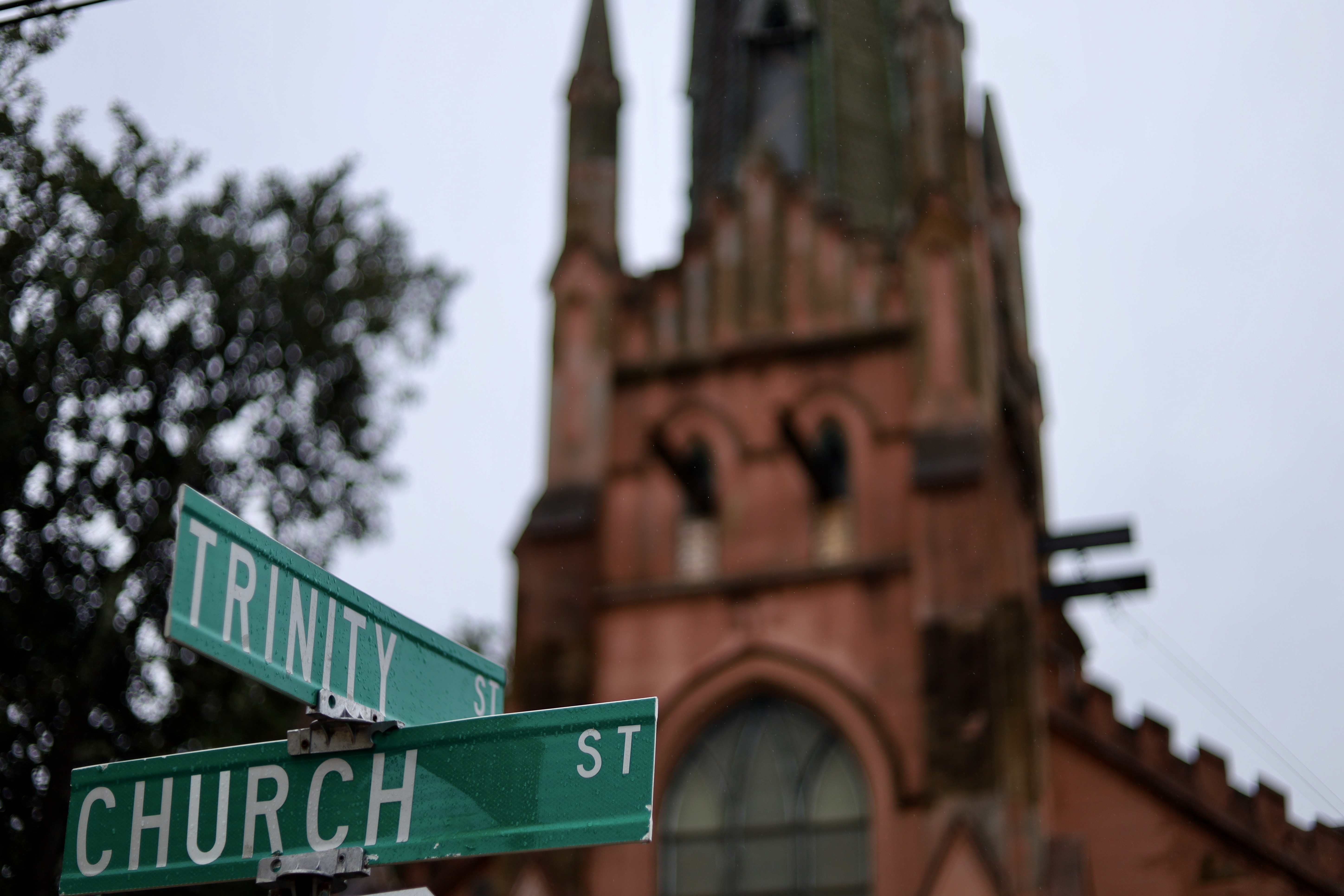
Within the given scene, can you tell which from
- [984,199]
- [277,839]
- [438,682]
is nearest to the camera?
[277,839]

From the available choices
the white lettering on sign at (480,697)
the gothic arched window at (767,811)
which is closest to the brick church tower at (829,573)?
the gothic arched window at (767,811)

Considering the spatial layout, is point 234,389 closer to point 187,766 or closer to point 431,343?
point 431,343

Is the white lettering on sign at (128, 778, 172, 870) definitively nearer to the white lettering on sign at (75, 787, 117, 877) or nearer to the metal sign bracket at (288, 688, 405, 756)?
the white lettering on sign at (75, 787, 117, 877)

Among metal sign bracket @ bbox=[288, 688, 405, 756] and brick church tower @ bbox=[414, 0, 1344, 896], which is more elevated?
brick church tower @ bbox=[414, 0, 1344, 896]

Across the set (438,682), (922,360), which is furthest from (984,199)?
(438,682)

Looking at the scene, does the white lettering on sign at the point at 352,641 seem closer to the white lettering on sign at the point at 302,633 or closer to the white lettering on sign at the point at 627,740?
the white lettering on sign at the point at 302,633

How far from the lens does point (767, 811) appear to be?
17625 millimetres

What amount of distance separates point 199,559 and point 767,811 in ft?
45.1

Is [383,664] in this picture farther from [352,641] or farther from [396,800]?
[396,800]

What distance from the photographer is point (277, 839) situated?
4867 mm

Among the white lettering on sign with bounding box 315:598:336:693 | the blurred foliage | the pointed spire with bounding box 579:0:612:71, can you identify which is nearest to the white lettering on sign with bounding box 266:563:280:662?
the white lettering on sign with bounding box 315:598:336:693

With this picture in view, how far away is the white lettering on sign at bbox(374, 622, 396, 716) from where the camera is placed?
5098 mm

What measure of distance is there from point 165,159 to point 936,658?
9544 millimetres

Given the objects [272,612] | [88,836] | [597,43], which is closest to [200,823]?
[88,836]
